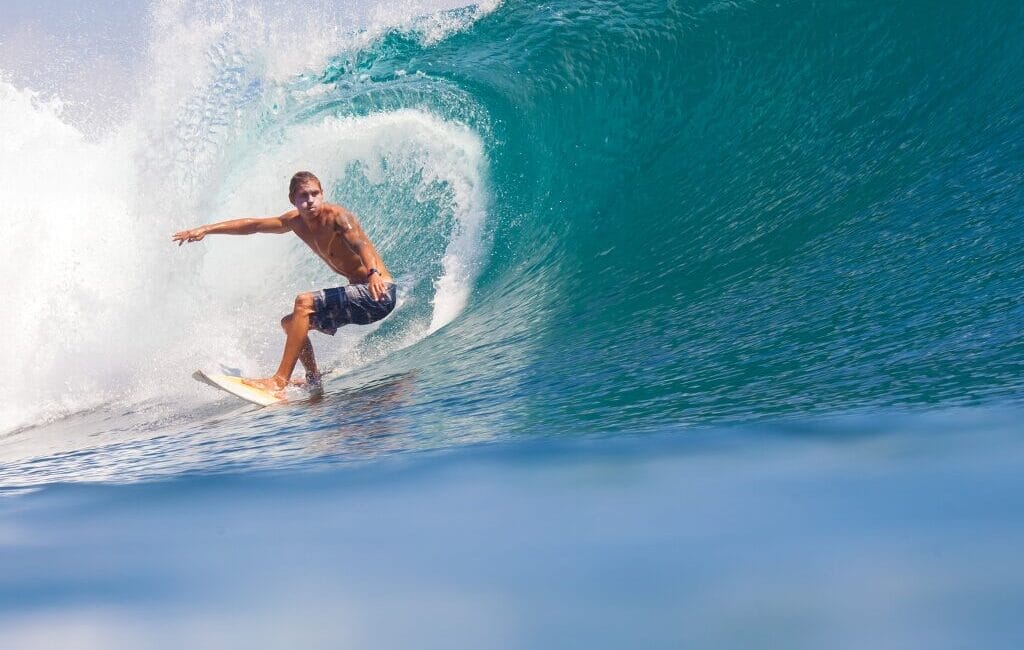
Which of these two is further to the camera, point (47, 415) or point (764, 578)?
point (47, 415)

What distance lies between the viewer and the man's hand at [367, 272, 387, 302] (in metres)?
6.15

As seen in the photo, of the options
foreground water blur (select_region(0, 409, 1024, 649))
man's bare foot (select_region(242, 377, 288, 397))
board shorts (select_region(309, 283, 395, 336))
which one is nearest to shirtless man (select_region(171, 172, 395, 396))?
board shorts (select_region(309, 283, 395, 336))

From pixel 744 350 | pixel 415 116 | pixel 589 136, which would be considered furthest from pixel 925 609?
pixel 415 116

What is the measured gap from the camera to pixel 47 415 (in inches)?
277

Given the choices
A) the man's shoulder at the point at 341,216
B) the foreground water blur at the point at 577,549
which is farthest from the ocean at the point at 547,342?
the man's shoulder at the point at 341,216

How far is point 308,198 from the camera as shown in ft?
20.2

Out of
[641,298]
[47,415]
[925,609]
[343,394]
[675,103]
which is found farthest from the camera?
[675,103]

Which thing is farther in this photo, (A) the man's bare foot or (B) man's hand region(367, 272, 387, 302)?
(B) man's hand region(367, 272, 387, 302)

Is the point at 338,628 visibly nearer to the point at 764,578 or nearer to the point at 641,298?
the point at 764,578

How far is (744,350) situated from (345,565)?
2513 millimetres

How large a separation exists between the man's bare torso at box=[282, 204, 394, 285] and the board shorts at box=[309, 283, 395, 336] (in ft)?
0.40

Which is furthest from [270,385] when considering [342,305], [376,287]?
[376,287]

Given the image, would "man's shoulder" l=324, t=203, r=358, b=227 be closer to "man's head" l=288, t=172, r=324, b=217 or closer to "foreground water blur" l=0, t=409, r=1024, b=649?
"man's head" l=288, t=172, r=324, b=217

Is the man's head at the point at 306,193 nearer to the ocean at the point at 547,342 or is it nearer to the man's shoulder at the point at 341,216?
the man's shoulder at the point at 341,216
